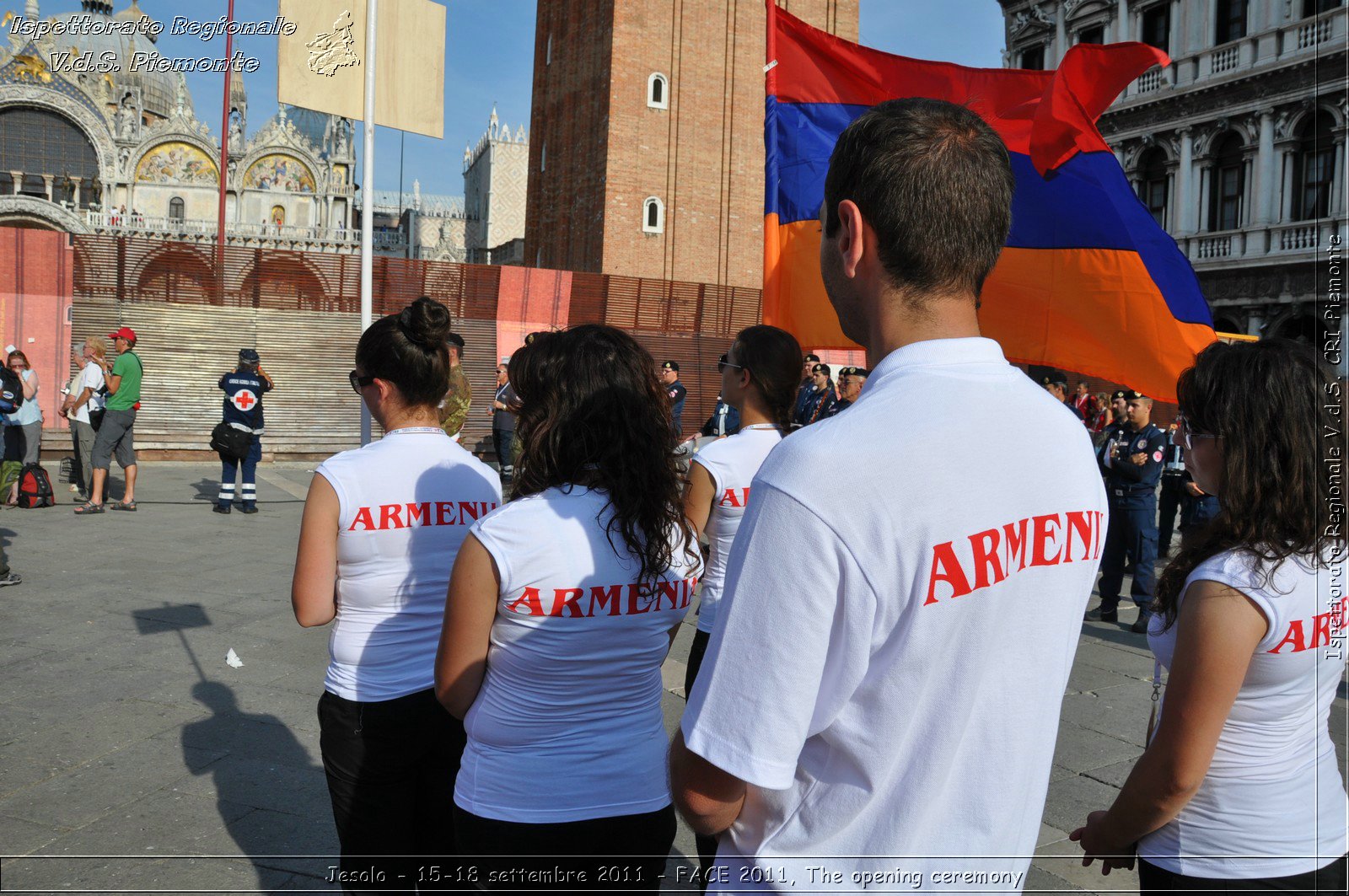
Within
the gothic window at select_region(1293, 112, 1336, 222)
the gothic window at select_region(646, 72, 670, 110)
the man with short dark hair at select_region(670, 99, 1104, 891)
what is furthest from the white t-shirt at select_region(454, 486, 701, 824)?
the gothic window at select_region(646, 72, 670, 110)

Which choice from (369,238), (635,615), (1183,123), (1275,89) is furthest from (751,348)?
(1183,123)

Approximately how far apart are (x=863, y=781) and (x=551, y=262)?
3563cm

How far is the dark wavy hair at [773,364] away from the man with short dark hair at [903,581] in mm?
2252

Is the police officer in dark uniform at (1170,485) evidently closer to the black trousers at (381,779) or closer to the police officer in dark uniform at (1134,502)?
the police officer in dark uniform at (1134,502)

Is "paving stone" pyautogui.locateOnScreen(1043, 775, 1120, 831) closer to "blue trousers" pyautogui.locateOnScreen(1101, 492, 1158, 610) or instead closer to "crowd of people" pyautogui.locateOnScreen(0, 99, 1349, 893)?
"crowd of people" pyautogui.locateOnScreen(0, 99, 1349, 893)

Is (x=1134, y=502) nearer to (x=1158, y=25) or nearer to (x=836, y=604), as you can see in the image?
(x=836, y=604)

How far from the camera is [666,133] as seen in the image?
32.1 m

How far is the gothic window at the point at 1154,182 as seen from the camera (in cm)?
2830

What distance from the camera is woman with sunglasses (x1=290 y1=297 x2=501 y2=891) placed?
8.29 feet

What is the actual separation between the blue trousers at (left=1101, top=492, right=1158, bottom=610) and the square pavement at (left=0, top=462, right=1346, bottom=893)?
357mm

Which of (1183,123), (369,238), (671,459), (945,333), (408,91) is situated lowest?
(671,459)

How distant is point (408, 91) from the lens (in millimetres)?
6082

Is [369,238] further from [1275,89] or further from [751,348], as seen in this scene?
[1275,89]

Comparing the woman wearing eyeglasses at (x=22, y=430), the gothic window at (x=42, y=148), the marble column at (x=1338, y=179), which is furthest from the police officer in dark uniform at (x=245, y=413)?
the gothic window at (x=42, y=148)
